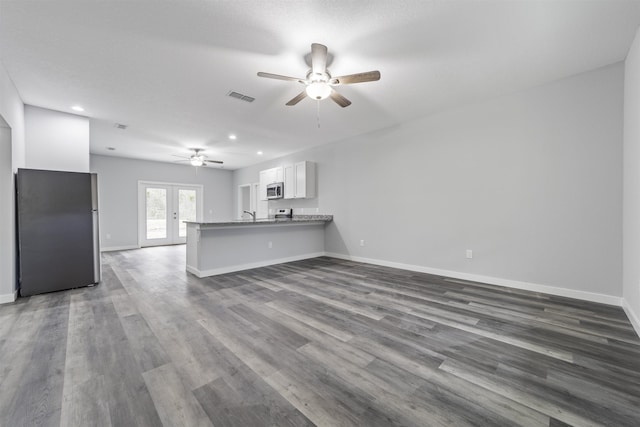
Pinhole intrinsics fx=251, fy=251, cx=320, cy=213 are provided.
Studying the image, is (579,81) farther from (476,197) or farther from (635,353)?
(635,353)

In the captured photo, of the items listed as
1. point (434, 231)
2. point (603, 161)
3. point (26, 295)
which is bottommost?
point (26, 295)

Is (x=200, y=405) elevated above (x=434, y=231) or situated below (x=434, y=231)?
below

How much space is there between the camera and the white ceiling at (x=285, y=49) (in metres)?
1.99

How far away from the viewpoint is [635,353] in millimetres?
1835

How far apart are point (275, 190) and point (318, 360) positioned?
211 inches

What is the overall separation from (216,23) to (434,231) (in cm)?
389

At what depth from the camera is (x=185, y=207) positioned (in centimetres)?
848

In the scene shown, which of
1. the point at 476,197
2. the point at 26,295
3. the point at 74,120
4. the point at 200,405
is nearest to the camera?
the point at 200,405

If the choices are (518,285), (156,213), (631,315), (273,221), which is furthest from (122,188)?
(631,315)

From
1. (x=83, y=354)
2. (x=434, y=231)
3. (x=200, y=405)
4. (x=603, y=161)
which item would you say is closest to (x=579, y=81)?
(x=603, y=161)

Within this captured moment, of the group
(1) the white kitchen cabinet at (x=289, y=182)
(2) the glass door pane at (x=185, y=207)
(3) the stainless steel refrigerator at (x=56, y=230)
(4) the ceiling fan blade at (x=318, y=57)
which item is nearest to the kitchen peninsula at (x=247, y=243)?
(1) the white kitchen cabinet at (x=289, y=182)

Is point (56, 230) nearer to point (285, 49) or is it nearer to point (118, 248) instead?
point (285, 49)

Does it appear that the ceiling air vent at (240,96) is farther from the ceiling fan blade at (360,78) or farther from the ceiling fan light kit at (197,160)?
the ceiling fan light kit at (197,160)

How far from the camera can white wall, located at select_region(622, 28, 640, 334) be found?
2.21m
